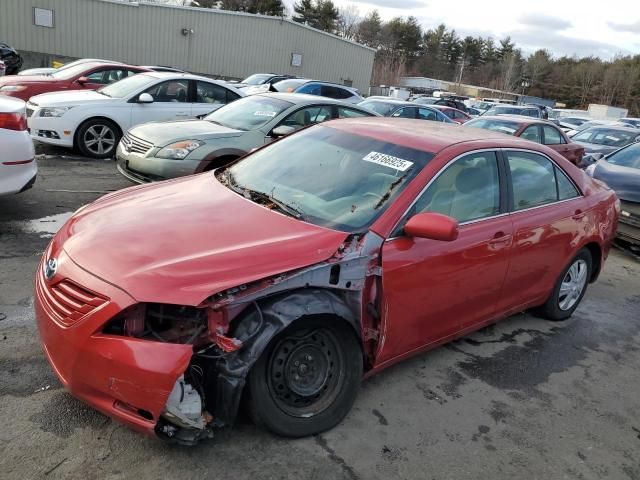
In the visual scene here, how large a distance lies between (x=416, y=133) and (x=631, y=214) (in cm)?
481

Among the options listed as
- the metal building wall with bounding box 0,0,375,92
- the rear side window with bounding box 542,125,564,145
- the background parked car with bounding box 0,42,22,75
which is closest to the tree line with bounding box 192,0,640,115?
the metal building wall with bounding box 0,0,375,92

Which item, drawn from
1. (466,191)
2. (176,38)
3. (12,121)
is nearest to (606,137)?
(466,191)

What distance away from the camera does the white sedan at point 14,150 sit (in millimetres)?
5199

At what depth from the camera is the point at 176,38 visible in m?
32.1

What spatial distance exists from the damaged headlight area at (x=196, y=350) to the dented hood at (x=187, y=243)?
15 centimetres

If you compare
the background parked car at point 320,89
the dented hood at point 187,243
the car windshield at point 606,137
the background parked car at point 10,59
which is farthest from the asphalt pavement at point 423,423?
the background parked car at point 10,59

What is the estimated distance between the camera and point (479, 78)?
344ft

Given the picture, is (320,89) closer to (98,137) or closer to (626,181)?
(98,137)

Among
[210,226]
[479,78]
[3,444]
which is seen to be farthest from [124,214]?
[479,78]

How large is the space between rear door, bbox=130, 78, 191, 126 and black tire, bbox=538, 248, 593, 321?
709 centimetres

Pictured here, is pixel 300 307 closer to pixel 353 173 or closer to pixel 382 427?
pixel 382 427

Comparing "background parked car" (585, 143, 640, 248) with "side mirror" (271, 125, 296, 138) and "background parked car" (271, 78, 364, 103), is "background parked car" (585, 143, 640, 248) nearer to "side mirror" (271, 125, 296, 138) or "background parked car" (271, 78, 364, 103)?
"side mirror" (271, 125, 296, 138)

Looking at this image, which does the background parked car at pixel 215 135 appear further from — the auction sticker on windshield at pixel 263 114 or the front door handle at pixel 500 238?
the front door handle at pixel 500 238

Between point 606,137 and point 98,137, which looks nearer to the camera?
point 98,137
